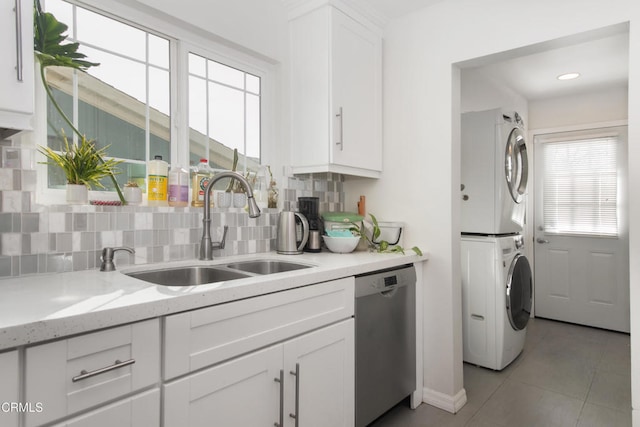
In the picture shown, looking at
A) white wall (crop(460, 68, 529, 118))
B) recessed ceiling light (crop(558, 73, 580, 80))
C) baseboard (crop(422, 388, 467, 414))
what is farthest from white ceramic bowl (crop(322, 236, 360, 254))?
recessed ceiling light (crop(558, 73, 580, 80))

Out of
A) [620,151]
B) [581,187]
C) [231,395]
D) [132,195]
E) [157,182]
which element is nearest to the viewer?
[231,395]

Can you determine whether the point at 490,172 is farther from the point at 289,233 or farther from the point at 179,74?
the point at 179,74

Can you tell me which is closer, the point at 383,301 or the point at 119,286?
the point at 119,286

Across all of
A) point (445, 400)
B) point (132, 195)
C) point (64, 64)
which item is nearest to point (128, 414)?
point (132, 195)

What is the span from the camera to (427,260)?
7.41 ft

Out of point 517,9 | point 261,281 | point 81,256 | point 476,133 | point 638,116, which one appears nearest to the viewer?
point 261,281

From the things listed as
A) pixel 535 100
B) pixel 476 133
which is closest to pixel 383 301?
pixel 476 133

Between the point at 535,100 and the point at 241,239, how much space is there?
382 cm

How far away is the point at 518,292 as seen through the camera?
2.85m

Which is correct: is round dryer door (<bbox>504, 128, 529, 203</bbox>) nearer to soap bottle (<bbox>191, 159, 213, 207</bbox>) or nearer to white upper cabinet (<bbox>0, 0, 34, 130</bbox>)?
soap bottle (<bbox>191, 159, 213, 207</bbox>)

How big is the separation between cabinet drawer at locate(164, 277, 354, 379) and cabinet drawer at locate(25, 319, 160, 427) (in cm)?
6

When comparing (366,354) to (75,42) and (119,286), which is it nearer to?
(119,286)

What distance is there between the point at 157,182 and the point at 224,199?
1.14 feet

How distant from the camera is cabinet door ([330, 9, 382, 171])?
2.13 meters
